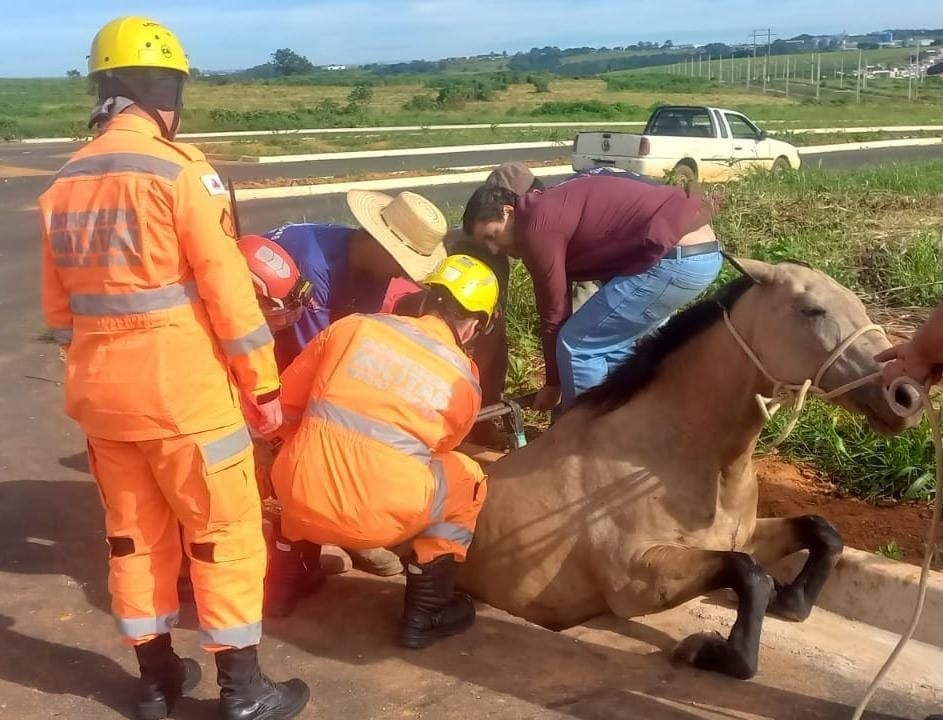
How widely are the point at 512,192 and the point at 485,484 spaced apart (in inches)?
61.6

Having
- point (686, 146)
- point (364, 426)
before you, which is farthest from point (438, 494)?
point (686, 146)

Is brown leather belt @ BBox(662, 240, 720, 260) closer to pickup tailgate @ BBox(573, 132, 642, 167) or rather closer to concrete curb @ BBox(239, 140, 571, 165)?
pickup tailgate @ BBox(573, 132, 642, 167)

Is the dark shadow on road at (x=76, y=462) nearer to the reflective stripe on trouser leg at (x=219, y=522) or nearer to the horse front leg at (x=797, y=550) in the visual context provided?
the reflective stripe on trouser leg at (x=219, y=522)

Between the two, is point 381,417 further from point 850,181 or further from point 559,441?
point 850,181

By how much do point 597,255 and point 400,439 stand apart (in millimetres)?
1768

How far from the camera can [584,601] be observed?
168 inches

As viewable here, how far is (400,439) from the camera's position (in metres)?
3.79

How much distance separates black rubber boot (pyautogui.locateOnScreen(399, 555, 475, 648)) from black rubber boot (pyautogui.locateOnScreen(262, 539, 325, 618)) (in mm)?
501

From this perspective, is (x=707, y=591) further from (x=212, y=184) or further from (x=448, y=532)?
(x=212, y=184)

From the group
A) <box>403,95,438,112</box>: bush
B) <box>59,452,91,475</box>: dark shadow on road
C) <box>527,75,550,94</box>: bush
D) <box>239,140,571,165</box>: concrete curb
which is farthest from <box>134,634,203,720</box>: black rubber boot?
<box>527,75,550,94</box>: bush

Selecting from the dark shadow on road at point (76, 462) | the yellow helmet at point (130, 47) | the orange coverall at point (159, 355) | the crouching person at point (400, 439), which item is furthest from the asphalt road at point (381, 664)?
the yellow helmet at point (130, 47)

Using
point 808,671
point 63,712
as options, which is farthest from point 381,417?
point 808,671

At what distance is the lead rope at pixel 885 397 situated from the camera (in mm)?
3088

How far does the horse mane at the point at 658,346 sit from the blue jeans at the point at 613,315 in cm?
60
